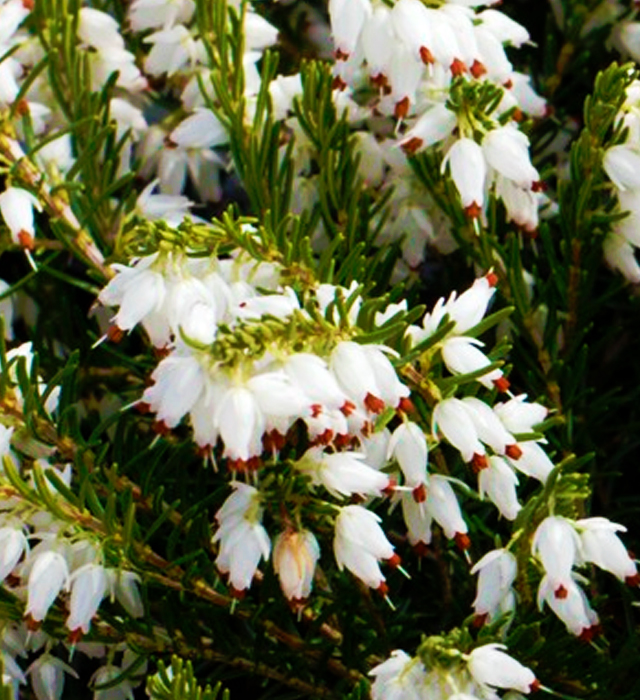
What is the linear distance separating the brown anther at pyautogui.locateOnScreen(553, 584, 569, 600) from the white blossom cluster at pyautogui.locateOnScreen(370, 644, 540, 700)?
0.29ft

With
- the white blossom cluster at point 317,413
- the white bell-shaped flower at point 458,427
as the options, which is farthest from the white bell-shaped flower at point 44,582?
the white bell-shaped flower at point 458,427

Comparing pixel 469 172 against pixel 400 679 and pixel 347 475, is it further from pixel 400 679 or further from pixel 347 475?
pixel 400 679

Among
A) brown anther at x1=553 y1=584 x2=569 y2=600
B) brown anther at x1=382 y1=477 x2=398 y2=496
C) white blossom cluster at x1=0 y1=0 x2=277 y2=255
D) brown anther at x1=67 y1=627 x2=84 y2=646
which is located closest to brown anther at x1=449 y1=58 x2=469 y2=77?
white blossom cluster at x1=0 y1=0 x2=277 y2=255

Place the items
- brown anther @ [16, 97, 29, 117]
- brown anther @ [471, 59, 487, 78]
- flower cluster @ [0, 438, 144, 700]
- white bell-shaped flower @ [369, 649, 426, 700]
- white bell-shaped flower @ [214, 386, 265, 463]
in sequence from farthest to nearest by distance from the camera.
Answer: brown anther @ [16, 97, 29, 117] < brown anther @ [471, 59, 487, 78] < flower cluster @ [0, 438, 144, 700] < white bell-shaped flower @ [369, 649, 426, 700] < white bell-shaped flower @ [214, 386, 265, 463]

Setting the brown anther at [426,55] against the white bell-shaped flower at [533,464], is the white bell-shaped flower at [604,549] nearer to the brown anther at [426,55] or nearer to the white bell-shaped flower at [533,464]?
the white bell-shaped flower at [533,464]

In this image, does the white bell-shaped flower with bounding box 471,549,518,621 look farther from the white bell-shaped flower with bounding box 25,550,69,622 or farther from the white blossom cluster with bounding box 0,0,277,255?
the white blossom cluster with bounding box 0,0,277,255

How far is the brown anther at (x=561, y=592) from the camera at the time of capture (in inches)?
61.7

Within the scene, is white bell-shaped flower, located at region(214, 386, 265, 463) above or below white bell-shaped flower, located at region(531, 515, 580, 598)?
above

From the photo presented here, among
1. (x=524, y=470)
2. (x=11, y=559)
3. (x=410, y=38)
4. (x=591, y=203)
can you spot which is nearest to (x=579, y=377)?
(x=591, y=203)

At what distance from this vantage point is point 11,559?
1603 millimetres

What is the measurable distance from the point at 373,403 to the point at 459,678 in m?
0.26

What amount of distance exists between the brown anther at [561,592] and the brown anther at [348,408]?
280 millimetres

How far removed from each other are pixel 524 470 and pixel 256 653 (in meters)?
0.37

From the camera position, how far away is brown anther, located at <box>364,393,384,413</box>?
4.83 ft
